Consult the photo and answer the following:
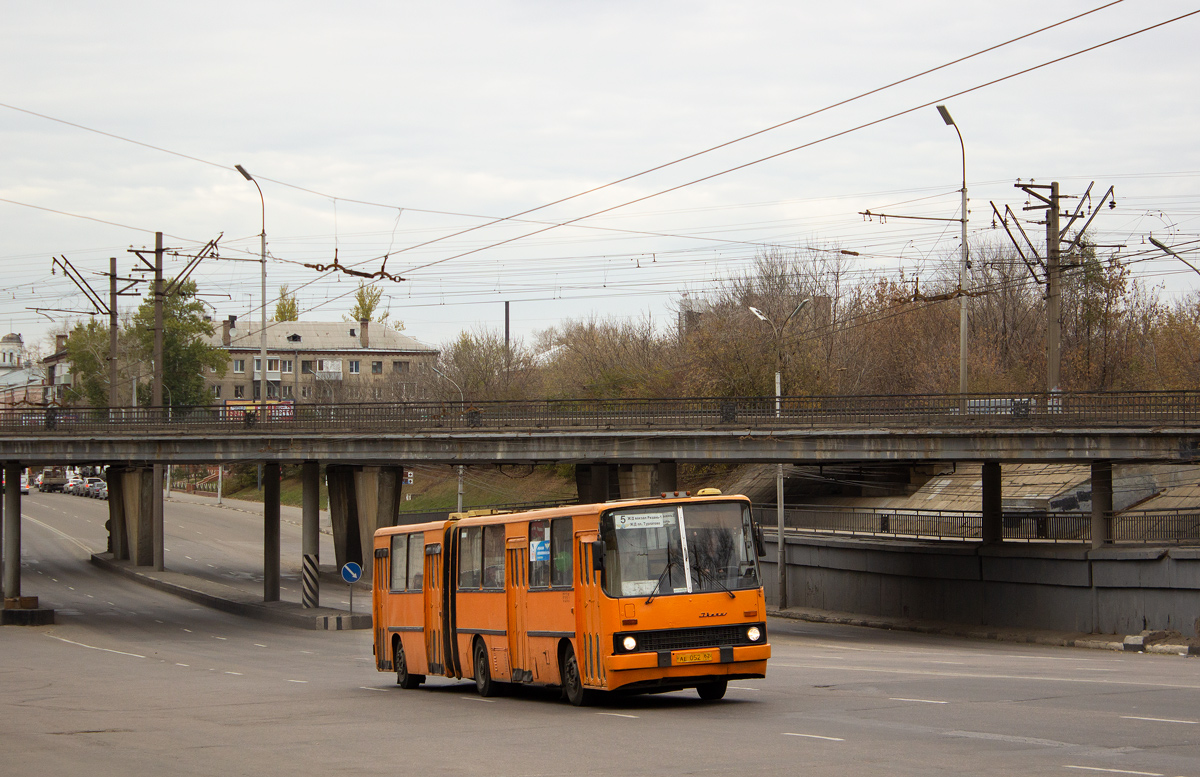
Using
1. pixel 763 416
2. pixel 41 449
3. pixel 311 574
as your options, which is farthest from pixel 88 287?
pixel 763 416

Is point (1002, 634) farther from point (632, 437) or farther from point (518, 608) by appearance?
point (518, 608)

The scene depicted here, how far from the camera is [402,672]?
23.0 m

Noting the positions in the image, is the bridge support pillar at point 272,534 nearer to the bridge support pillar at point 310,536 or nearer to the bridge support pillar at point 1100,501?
the bridge support pillar at point 310,536

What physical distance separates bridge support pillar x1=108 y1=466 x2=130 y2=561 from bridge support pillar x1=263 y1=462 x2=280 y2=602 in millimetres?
24554

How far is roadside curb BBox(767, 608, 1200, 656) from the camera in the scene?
32281 millimetres

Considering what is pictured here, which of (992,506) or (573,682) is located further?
(992,506)

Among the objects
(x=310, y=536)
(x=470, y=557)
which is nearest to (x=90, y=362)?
(x=310, y=536)

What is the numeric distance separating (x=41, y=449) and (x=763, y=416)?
1103 inches

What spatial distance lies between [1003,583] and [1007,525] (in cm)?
389

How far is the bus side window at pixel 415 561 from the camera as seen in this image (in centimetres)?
2214

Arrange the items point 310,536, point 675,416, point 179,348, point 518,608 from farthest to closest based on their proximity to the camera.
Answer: point 179,348
point 310,536
point 675,416
point 518,608

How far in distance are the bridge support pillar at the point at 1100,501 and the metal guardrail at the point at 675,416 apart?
2084mm

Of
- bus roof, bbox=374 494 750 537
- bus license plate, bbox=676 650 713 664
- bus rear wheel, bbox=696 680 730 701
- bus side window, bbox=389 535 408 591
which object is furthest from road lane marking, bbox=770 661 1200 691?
bus side window, bbox=389 535 408 591

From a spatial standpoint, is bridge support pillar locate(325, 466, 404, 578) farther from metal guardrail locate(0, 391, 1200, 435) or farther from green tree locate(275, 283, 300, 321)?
green tree locate(275, 283, 300, 321)
